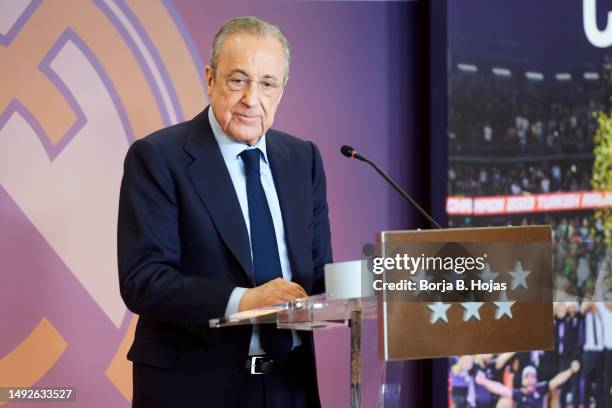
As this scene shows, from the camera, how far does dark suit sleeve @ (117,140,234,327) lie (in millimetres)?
2082

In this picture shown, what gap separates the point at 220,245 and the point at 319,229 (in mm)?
380

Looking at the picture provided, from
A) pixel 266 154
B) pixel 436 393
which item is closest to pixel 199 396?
pixel 266 154

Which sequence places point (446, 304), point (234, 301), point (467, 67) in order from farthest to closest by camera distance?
point (467, 67) < point (234, 301) < point (446, 304)

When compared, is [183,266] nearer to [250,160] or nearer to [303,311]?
[250,160]

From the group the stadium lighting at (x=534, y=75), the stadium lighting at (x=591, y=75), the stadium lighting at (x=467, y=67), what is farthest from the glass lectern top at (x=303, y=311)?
the stadium lighting at (x=591, y=75)

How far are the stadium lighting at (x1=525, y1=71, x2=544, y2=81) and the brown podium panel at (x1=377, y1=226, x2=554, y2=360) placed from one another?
2284 millimetres

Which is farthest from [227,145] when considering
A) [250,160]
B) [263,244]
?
[263,244]

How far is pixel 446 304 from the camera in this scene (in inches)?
70.4

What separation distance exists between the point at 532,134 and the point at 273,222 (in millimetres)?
2033

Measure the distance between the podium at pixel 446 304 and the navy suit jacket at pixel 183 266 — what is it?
32 cm

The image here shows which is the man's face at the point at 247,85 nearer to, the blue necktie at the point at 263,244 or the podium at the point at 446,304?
the blue necktie at the point at 263,244

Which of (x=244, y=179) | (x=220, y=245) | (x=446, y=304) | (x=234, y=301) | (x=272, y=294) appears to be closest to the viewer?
(x=446, y=304)

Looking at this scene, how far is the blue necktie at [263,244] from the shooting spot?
2188 mm

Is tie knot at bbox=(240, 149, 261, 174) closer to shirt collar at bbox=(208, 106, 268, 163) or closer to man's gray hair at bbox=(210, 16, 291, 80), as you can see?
shirt collar at bbox=(208, 106, 268, 163)
